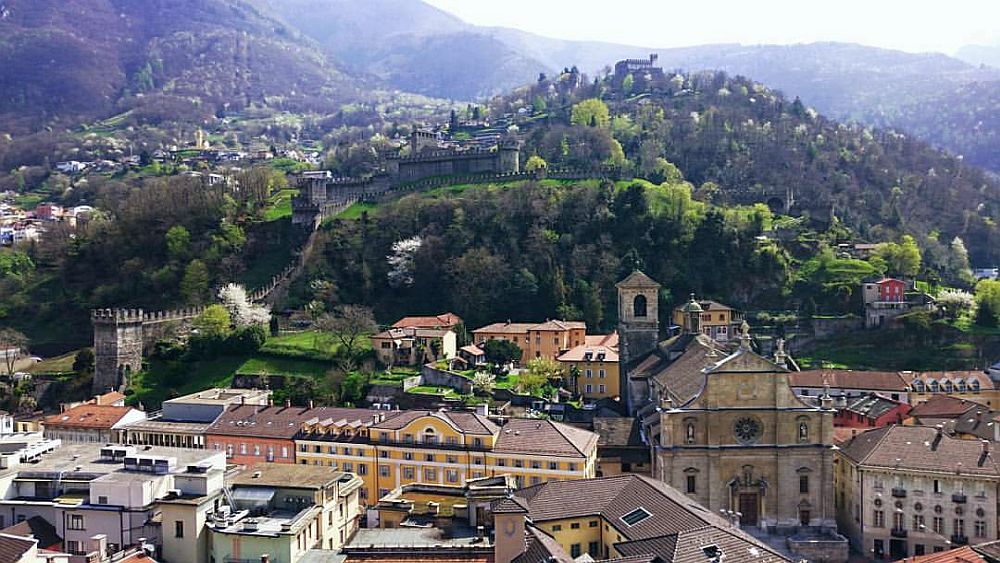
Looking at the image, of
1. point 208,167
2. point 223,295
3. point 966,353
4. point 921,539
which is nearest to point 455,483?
point 921,539

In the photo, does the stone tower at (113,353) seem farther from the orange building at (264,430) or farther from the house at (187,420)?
the orange building at (264,430)

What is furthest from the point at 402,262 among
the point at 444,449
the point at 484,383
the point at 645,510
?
the point at 645,510

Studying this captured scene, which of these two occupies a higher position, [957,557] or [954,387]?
[957,557]

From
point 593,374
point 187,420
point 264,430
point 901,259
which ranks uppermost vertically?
point 901,259

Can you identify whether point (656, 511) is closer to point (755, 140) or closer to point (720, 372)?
point (720, 372)

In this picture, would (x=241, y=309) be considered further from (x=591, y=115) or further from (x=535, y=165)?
(x=591, y=115)

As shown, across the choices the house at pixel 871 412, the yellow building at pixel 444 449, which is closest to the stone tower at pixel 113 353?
the yellow building at pixel 444 449
